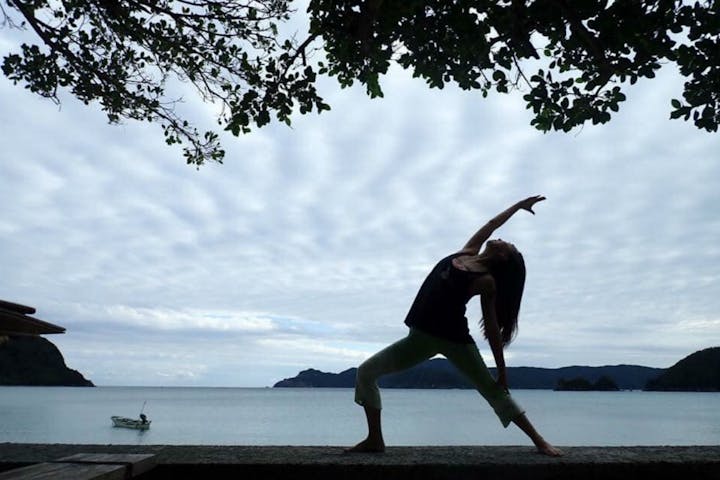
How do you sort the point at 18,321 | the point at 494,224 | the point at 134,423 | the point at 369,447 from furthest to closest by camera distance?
the point at 134,423
the point at 494,224
the point at 369,447
the point at 18,321

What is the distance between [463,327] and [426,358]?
36 centimetres

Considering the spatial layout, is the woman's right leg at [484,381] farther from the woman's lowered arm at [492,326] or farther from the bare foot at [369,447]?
the bare foot at [369,447]

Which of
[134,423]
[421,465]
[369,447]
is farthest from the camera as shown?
[134,423]

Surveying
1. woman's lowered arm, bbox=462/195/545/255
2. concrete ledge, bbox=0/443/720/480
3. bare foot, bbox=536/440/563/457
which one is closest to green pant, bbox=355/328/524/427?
bare foot, bbox=536/440/563/457

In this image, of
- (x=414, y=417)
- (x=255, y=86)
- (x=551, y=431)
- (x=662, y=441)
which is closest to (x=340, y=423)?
(x=414, y=417)

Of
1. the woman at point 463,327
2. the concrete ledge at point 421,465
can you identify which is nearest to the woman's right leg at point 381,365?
the woman at point 463,327

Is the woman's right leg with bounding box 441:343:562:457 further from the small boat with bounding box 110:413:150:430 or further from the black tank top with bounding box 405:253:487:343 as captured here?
the small boat with bounding box 110:413:150:430

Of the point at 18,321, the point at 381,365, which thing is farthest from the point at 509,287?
the point at 18,321

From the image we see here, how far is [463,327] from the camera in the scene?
465 cm

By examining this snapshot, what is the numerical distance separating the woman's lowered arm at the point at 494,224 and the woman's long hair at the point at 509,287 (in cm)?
45

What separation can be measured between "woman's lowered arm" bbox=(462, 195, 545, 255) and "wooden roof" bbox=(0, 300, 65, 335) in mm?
3161

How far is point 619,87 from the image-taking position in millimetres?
6566

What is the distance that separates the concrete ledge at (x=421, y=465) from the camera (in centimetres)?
400

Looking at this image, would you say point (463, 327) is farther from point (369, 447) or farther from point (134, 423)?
point (134, 423)
